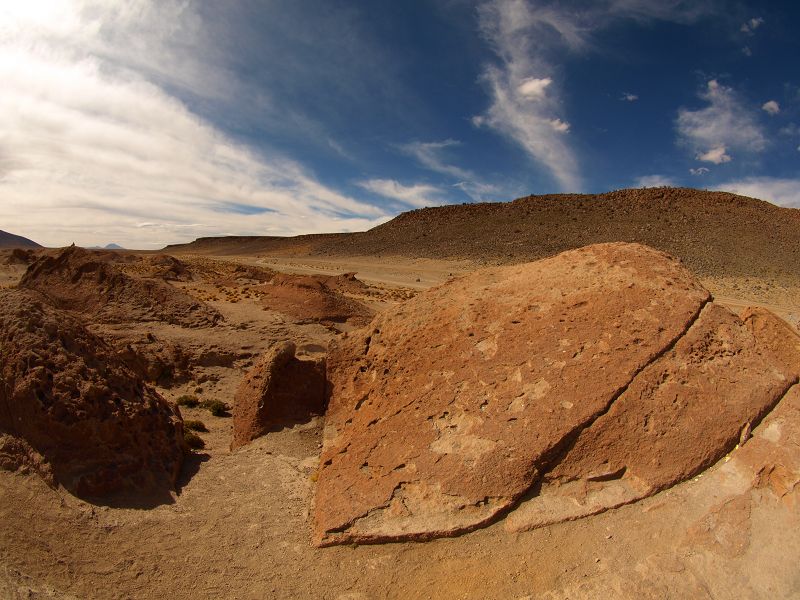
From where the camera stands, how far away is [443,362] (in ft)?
19.6

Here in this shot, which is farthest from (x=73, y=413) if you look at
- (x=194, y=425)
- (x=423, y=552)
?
(x=423, y=552)

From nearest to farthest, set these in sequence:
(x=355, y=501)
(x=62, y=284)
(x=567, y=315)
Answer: (x=355, y=501) → (x=567, y=315) → (x=62, y=284)

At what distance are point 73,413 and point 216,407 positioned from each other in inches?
133

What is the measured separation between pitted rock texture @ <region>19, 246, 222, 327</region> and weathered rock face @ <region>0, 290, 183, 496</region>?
19.5 ft

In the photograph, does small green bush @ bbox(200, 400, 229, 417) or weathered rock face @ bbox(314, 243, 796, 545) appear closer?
weathered rock face @ bbox(314, 243, 796, 545)

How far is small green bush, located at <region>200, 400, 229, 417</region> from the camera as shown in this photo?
8.45 m

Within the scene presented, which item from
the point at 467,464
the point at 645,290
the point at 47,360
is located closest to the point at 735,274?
the point at 645,290

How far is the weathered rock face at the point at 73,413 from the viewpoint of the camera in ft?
16.0

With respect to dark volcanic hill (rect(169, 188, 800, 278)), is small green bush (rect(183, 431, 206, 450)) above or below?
below

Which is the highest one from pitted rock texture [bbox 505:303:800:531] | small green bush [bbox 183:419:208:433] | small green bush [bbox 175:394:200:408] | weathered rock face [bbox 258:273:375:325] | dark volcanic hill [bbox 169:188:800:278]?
dark volcanic hill [bbox 169:188:800:278]

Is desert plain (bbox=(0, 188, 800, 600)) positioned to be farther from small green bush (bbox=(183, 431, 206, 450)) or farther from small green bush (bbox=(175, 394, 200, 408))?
small green bush (bbox=(175, 394, 200, 408))

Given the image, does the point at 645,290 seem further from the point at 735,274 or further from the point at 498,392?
the point at 735,274

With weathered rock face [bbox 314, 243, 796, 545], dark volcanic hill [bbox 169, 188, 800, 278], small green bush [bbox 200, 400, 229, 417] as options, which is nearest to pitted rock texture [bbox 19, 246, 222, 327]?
small green bush [bbox 200, 400, 229, 417]

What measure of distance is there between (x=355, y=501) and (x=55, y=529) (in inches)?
101
